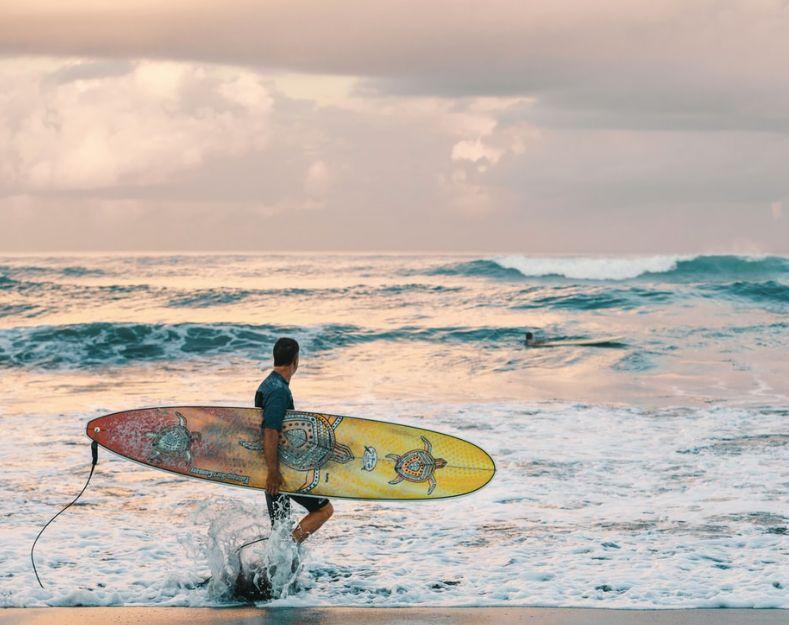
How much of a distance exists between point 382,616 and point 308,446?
122 centimetres

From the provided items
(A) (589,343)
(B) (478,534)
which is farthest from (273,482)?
(A) (589,343)

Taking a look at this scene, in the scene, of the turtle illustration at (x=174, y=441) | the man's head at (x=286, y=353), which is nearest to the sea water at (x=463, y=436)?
the turtle illustration at (x=174, y=441)

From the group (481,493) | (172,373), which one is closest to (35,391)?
(172,373)

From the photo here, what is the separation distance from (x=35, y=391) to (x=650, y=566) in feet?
40.8

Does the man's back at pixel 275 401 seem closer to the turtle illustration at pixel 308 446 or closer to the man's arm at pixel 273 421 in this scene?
the man's arm at pixel 273 421

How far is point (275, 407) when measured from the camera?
4984 mm

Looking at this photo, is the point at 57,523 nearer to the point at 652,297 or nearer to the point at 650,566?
the point at 650,566

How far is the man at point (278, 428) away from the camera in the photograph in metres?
5.00

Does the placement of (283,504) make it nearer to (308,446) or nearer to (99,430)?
(308,446)

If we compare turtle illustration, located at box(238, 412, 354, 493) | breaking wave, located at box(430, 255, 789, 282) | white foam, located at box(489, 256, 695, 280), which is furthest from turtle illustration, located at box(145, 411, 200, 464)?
white foam, located at box(489, 256, 695, 280)

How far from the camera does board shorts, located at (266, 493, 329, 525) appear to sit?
520 centimetres

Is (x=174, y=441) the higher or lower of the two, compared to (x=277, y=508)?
higher

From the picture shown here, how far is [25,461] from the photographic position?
930 cm

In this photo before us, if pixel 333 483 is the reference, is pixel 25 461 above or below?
below
